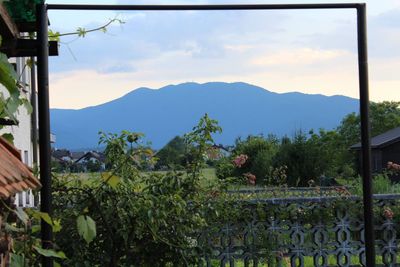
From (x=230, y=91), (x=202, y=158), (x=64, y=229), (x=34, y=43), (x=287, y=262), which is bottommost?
(x=287, y=262)

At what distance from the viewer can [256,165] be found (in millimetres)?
24984

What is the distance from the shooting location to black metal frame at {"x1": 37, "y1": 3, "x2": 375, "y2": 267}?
324 centimetres

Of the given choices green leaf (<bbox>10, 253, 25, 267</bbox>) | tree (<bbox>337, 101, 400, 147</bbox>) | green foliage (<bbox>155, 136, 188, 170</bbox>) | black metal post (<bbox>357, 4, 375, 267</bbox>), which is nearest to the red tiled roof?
green leaf (<bbox>10, 253, 25, 267</bbox>)

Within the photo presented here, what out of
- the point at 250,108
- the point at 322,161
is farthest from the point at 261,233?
the point at 250,108

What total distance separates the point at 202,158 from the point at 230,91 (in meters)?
171

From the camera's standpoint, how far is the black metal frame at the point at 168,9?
10.6ft

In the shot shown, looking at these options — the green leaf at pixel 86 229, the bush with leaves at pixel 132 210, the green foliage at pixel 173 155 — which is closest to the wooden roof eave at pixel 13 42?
the green leaf at pixel 86 229

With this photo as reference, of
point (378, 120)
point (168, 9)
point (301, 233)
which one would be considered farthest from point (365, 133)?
point (378, 120)

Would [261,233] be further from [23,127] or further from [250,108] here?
[250,108]

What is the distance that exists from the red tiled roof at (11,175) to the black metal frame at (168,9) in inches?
42.1

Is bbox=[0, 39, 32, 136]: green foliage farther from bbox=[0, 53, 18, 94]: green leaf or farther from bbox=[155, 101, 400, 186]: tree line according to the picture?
bbox=[155, 101, 400, 186]: tree line

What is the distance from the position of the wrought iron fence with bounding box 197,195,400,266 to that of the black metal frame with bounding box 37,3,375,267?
194 centimetres

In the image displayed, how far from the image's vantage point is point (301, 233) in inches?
234

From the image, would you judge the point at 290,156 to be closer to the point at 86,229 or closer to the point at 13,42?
the point at 86,229
